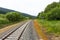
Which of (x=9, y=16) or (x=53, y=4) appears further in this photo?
(x=53, y=4)

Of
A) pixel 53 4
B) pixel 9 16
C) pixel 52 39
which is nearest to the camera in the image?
pixel 52 39

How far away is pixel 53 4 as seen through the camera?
131 meters

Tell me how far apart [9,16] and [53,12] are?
623 inches

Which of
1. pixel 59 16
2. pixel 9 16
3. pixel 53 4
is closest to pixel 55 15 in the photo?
pixel 59 16

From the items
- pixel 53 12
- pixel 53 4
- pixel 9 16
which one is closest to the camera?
pixel 9 16

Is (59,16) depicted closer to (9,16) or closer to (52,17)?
(52,17)

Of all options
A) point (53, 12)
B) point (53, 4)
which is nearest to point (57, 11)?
point (53, 12)

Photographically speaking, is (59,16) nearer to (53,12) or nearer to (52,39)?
(53,12)

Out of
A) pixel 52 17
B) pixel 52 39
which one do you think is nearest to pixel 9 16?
pixel 52 17

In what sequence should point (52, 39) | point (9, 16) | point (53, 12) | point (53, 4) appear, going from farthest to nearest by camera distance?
point (53, 4)
point (53, 12)
point (9, 16)
point (52, 39)

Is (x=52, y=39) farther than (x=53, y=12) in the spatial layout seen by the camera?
No

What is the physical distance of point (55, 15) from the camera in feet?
254

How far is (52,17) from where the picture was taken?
79.7m

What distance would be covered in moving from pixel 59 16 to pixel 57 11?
313cm
